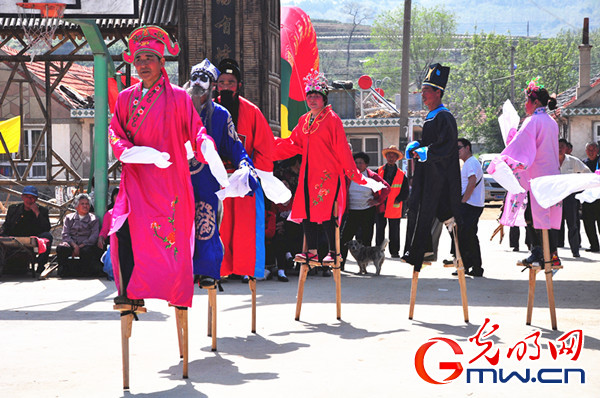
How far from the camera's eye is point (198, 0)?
1143 cm

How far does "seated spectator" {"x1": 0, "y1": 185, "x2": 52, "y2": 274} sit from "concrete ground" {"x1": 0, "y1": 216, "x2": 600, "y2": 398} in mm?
987

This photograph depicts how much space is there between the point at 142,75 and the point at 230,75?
1701 millimetres

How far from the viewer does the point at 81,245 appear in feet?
35.3

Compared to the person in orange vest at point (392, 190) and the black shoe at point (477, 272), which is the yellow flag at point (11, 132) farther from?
the black shoe at point (477, 272)

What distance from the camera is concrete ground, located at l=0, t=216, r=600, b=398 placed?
491 centimetres

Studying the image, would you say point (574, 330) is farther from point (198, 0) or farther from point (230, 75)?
point (198, 0)

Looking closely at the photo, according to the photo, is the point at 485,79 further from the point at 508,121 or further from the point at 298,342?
the point at 298,342

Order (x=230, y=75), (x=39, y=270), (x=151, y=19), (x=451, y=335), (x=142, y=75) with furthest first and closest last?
(x=151, y=19) < (x=39, y=270) < (x=230, y=75) < (x=451, y=335) < (x=142, y=75)

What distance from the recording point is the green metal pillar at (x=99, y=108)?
35.1 ft

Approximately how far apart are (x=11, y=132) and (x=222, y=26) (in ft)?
38.7

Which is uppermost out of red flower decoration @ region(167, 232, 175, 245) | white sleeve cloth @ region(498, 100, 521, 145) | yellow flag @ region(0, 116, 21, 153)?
yellow flag @ region(0, 116, 21, 153)

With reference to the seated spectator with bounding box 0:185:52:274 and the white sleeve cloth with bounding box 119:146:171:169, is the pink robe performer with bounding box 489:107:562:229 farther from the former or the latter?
the seated spectator with bounding box 0:185:52:274

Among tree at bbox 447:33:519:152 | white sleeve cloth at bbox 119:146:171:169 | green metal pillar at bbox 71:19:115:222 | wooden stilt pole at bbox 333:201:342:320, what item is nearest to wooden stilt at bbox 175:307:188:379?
white sleeve cloth at bbox 119:146:171:169

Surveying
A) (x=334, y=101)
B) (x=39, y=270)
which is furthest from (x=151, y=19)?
(x=334, y=101)
